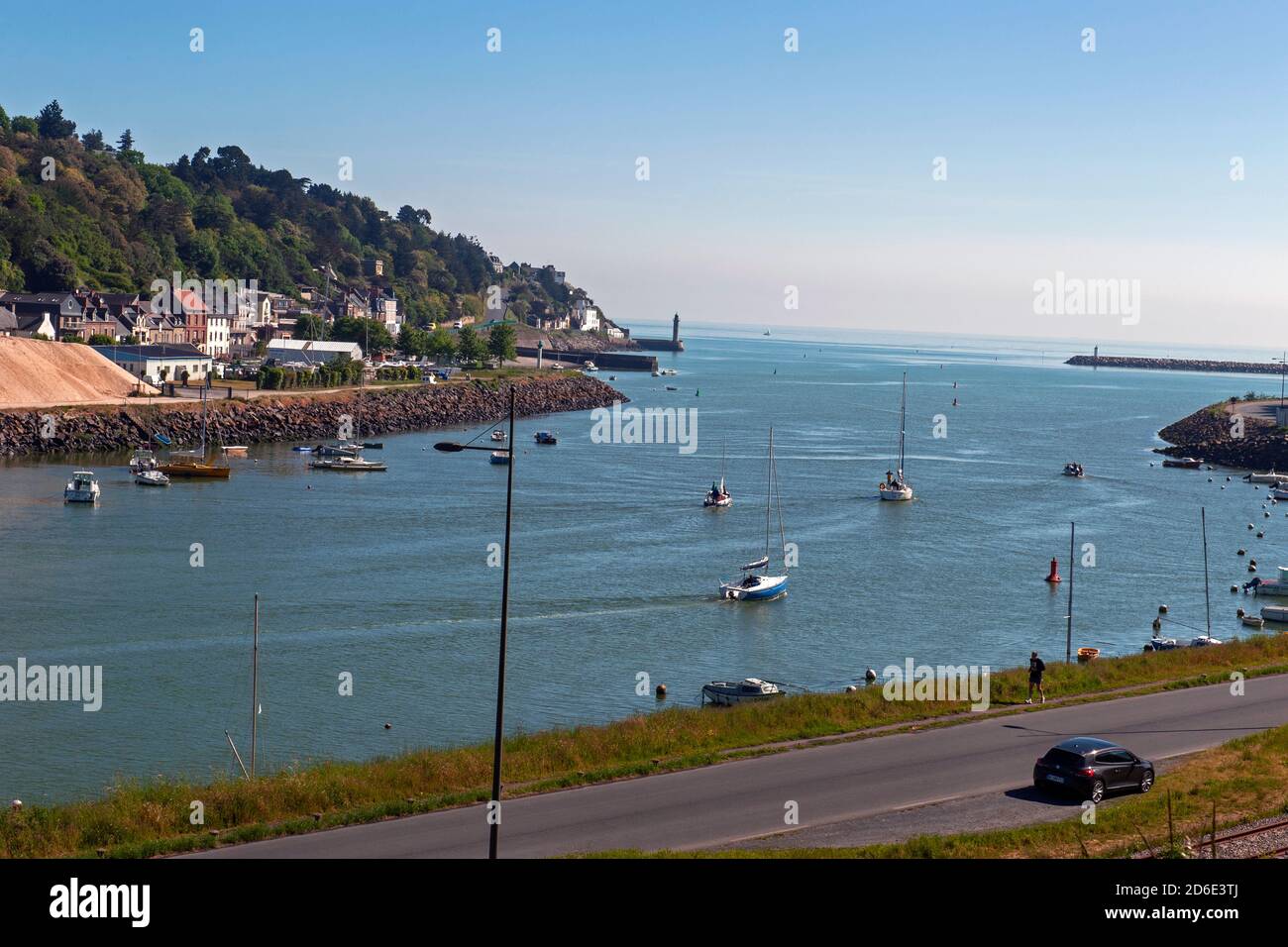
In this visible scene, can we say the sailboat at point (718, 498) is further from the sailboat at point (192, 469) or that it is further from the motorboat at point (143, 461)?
the motorboat at point (143, 461)

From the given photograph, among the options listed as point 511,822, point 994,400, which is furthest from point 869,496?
point 994,400

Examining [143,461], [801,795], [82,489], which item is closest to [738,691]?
[801,795]

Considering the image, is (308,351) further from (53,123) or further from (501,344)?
(53,123)

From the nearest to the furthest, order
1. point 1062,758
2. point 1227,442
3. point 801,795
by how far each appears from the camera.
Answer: point 801,795
point 1062,758
point 1227,442
